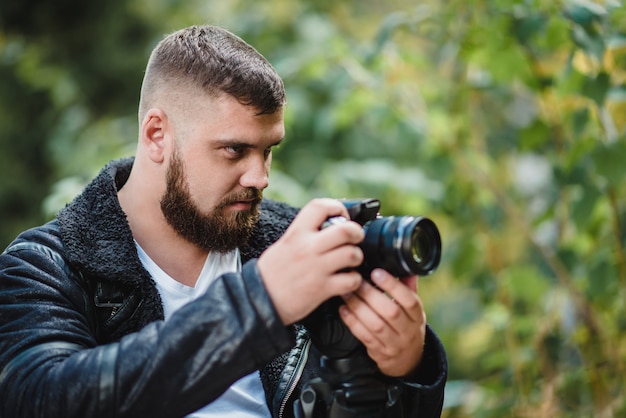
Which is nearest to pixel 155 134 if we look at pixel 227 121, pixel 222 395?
pixel 227 121

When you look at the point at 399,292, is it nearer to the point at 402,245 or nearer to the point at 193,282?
the point at 402,245

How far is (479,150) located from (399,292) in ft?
4.96

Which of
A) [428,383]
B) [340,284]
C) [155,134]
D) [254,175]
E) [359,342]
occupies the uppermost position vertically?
[155,134]

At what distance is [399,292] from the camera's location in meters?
1.10

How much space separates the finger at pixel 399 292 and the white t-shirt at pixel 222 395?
380mm

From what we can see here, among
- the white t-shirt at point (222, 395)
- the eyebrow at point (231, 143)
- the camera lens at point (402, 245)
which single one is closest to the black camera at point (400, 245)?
the camera lens at point (402, 245)

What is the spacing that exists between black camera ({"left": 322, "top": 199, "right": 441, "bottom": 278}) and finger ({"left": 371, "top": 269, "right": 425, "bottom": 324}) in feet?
0.04

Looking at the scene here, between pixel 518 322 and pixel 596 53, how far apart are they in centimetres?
95

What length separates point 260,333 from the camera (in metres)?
1.02

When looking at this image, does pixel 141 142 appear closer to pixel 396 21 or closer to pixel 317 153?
pixel 396 21

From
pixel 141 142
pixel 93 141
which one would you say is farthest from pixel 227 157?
pixel 93 141

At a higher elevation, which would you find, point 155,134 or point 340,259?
point 155,134

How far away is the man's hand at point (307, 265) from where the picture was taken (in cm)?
101

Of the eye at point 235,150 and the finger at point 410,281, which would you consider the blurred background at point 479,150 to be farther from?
the finger at point 410,281
